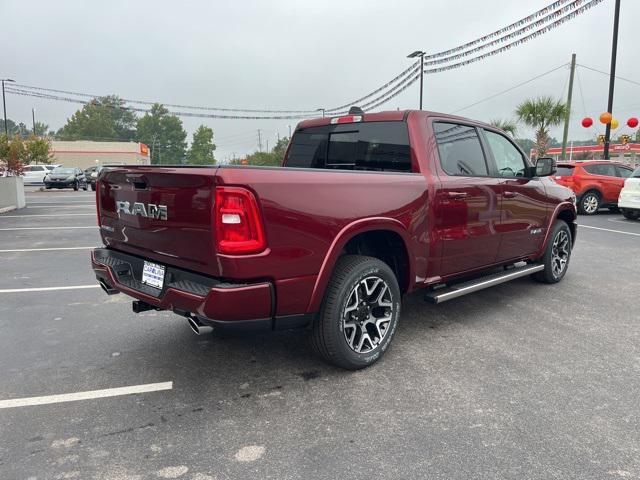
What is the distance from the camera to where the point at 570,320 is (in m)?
4.47

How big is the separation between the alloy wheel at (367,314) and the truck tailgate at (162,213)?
105 cm

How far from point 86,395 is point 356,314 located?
180cm

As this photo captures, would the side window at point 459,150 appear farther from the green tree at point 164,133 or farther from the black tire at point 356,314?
the green tree at point 164,133

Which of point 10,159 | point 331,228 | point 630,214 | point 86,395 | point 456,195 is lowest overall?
point 86,395

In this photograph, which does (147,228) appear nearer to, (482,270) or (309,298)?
(309,298)

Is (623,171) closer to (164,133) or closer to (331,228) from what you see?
(331,228)

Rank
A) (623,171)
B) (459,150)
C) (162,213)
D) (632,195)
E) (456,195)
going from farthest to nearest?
(623,171)
(632,195)
(459,150)
(456,195)
(162,213)

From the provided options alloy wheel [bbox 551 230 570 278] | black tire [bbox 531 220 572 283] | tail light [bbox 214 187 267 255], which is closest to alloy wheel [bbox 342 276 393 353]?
tail light [bbox 214 187 267 255]

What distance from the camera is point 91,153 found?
63125mm

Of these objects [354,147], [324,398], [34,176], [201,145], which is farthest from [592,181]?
[201,145]

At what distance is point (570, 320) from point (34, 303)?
17.4 feet

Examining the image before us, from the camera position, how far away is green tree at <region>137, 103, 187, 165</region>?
374 feet

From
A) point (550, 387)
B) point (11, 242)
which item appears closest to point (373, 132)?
point (550, 387)

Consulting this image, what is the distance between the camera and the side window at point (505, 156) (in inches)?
184
